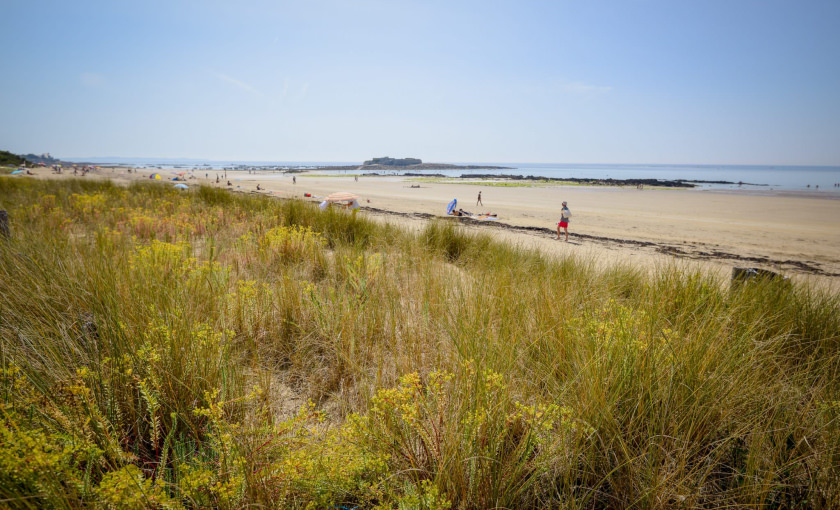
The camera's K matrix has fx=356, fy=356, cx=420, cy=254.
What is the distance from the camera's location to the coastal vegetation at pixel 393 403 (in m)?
1.44

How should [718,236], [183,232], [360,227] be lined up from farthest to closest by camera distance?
[718,236]
[360,227]
[183,232]

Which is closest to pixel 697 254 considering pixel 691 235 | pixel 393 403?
pixel 691 235

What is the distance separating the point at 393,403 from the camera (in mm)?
1810

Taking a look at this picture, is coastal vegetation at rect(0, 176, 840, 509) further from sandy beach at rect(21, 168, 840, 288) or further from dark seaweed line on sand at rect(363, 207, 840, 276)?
dark seaweed line on sand at rect(363, 207, 840, 276)

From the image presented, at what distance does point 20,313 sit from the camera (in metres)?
2.52

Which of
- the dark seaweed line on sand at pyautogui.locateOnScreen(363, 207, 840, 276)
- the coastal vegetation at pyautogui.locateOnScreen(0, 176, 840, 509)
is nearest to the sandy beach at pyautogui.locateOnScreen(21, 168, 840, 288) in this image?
the dark seaweed line on sand at pyautogui.locateOnScreen(363, 207, 840, 276)

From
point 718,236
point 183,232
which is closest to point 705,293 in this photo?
point 183,232

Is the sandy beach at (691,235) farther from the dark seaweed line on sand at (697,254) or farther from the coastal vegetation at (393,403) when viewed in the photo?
the coastal vegetation at (393,403)

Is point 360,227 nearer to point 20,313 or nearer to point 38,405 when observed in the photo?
point 20,313

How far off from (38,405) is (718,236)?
62.0 ft

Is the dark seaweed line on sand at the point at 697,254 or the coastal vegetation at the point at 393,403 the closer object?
the coastal vegetation at the point at 393,403

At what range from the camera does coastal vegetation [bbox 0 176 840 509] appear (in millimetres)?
1438

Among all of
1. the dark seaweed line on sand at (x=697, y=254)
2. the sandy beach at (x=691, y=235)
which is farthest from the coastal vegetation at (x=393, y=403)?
the dark seaweed line on sand at (x=697, y=254)

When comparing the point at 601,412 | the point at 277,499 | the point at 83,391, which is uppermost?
the point at 83,391
